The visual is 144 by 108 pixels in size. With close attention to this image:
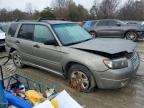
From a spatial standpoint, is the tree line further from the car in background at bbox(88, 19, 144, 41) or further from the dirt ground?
the dirt ground

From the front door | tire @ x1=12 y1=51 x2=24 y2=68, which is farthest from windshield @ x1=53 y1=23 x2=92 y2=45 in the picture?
tire @ x1=12 y1=51 x2=24 y2=68

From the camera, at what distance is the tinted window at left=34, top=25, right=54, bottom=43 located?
5910 millimetres

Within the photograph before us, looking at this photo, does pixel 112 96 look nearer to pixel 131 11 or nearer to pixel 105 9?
pixel 131 11

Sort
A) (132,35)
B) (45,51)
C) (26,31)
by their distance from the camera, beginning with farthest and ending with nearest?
(132,35)
(26,31)
(45,51)

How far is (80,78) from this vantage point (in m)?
5.14

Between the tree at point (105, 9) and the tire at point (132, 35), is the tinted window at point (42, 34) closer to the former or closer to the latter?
the tire at point (132, 35)

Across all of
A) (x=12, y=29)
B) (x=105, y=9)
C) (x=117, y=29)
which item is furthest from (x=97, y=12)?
(x=12, y=29)

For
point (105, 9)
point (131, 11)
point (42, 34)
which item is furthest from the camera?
point (105, 9)

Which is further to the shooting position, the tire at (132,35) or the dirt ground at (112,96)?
the tire at (132,35)

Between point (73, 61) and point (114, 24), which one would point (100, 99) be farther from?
point (114, 24)

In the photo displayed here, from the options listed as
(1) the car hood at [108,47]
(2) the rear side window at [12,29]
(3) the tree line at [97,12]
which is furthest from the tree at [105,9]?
(1) the car hood at [108,47]

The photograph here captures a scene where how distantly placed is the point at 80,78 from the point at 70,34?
54.1 inches

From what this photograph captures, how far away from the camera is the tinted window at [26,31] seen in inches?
261

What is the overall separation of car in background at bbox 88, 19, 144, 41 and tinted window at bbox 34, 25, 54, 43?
9.62 meters
